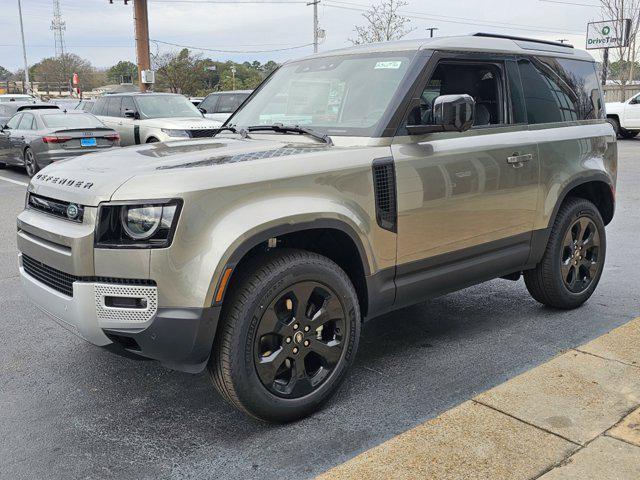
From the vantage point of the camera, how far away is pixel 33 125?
1389cm

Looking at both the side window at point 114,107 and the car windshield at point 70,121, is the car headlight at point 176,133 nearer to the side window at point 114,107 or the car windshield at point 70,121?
the car windshield at point 70,121

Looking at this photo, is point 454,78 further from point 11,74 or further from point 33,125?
point 11,74

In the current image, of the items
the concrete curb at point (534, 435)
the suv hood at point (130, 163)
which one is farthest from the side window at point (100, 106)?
the concrete curb at point (534, 435)

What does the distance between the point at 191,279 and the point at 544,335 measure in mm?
2718

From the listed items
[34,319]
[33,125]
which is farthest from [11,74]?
[34,319]

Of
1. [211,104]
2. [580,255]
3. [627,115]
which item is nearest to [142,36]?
[211,104]

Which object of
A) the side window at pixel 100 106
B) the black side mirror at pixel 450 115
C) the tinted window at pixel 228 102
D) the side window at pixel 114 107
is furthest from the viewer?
the tinted window at pixel 228 102

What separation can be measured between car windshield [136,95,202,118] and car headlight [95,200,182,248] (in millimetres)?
11881

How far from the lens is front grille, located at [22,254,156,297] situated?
114 inches

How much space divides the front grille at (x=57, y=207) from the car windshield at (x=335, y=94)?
1.54 m

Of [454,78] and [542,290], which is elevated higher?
[454,78]

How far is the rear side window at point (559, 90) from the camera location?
4543 millimetres

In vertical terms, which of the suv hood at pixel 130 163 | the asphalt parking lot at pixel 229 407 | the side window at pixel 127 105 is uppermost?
the side window at pixel 127 105

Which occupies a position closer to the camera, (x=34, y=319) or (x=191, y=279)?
(x=191, y=279)
